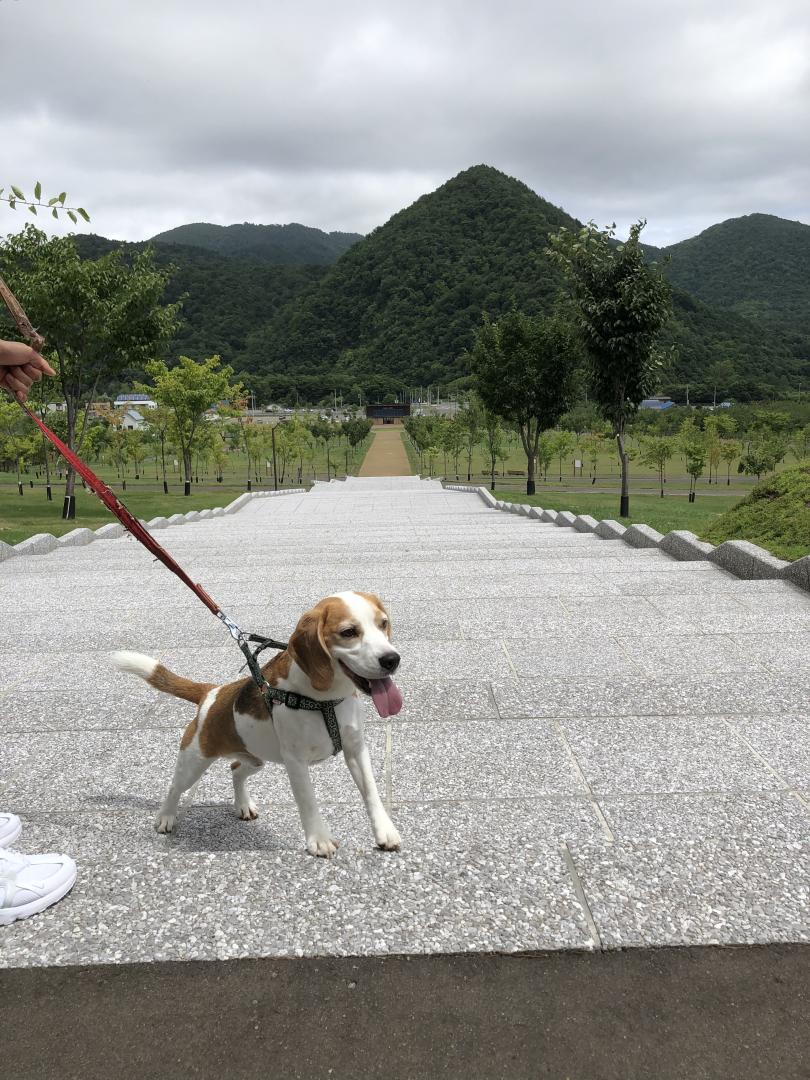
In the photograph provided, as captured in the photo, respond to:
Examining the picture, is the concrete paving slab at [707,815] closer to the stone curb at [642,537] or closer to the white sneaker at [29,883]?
the white sneaker at [29,883]

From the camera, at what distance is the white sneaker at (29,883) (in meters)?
2.58

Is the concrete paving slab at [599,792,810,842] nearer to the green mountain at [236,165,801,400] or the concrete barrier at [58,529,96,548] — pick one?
the concrete barrier at [58,529,96,548]

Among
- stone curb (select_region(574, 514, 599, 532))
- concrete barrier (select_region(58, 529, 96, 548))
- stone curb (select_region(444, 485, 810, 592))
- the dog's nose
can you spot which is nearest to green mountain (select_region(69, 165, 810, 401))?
stone curb (select_region(574, 514, 599, 532))

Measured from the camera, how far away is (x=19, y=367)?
2867 mm

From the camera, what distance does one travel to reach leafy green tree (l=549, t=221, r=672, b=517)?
2103 centimetres

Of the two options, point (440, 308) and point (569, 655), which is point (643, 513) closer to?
point (569, 655)

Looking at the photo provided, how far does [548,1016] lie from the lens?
220 cm

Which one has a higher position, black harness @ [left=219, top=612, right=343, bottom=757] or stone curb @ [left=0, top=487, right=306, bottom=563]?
black harness @ [left=219, top=612, right=343, bottom=757]

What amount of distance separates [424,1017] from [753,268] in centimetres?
19458

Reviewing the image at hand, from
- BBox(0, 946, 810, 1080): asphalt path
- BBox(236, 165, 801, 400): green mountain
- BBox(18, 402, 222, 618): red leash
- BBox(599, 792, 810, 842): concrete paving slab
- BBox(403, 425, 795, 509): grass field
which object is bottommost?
BBox(403, 425, 795, 509): grass field

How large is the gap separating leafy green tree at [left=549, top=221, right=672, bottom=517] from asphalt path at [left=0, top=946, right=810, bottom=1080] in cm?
1999

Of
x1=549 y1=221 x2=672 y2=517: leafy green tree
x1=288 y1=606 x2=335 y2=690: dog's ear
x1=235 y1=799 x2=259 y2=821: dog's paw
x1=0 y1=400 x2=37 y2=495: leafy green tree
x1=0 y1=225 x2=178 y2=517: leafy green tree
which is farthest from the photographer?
x1=0 y1=400 x2=37 y2=495: leafy green tree

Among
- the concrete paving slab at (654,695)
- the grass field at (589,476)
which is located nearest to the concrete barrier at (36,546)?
the concrete paving slab at (654,695)

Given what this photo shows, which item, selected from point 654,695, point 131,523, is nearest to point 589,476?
point 654,695
